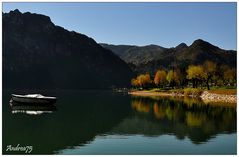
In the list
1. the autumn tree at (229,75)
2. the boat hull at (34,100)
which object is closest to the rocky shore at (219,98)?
the autumn tree at (229,75)

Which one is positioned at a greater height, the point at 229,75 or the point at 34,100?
the point at 229,75

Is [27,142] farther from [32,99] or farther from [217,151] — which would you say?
[32,99]

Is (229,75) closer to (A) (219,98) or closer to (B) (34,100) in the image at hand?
(A) (219,98)

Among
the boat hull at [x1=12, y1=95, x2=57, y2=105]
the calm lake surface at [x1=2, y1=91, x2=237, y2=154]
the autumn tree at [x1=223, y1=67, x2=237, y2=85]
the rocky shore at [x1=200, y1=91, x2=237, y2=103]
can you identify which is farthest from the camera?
the autumn tree at [x1=223, y1=67, x2=237, y2=85]

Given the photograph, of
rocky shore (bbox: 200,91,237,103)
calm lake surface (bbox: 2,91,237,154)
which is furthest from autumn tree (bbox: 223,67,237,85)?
calm lake surface (bbox: 2,91,237,154)

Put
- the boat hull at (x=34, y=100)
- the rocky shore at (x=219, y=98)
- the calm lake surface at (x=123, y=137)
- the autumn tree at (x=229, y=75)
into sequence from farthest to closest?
1. the autumn tree at (x=229, y=75)
2. the rocky shore at (x=219, y=98)
3. the boat hull at (x=34, y=100)
4. the calm lake surface at (x=123, y=137)

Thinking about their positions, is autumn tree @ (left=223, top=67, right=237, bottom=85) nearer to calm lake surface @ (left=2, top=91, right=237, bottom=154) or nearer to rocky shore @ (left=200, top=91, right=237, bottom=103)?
rocky shore @ (left=200, top=91, right=237, bottom=103)

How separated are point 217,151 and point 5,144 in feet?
59.5

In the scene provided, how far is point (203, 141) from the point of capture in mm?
34125

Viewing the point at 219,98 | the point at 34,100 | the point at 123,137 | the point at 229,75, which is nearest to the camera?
the point at 123,137

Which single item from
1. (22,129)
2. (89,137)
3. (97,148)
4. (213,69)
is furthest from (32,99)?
(213,69)

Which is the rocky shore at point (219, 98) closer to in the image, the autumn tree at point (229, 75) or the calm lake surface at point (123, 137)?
the autumn tree at point (229, 75)

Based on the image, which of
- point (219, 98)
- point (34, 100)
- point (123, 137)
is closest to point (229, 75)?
point (219, 98)

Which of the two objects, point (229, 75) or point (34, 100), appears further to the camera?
point (229, 75)
